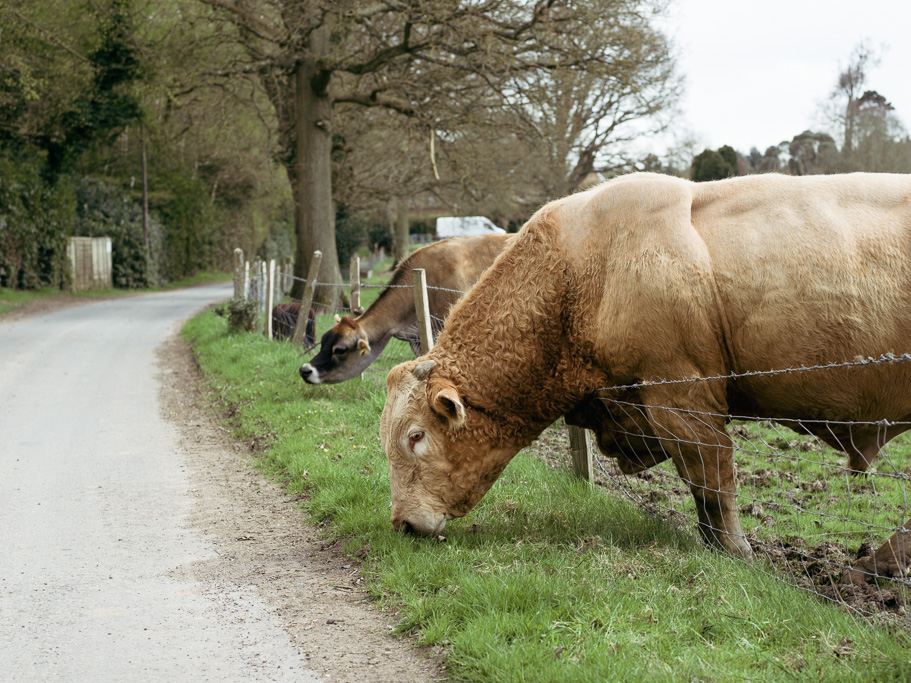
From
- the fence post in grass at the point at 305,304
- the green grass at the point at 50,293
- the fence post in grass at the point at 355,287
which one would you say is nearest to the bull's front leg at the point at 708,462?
the fence post in grass at the point at 355,287

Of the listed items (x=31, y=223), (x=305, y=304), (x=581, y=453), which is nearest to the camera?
(x=581, y=453)

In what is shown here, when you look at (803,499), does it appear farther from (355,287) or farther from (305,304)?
(305,304)

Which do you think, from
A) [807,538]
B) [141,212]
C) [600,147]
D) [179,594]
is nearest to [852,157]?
[600,147]

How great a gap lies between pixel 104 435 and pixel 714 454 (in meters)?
6.87

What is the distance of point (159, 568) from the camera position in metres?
5.09

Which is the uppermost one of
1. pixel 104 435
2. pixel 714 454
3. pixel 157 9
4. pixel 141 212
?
pixel 157 9

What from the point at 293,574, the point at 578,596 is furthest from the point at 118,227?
the point at 578,596

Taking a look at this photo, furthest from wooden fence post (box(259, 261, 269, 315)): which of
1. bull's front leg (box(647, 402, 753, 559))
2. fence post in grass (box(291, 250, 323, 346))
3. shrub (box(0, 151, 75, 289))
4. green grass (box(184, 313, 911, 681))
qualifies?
bull's front leg (box(647, 402, 753, 559))

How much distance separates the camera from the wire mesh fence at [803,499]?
4402 millimetres

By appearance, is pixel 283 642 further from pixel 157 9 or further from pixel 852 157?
pixel 852 157

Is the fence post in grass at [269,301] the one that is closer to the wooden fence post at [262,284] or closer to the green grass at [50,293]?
the wooden fence post at [262,284]

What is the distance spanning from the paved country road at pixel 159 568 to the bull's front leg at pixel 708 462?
74.6 inches

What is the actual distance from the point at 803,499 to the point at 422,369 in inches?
129

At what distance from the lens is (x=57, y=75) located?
27625 mm
